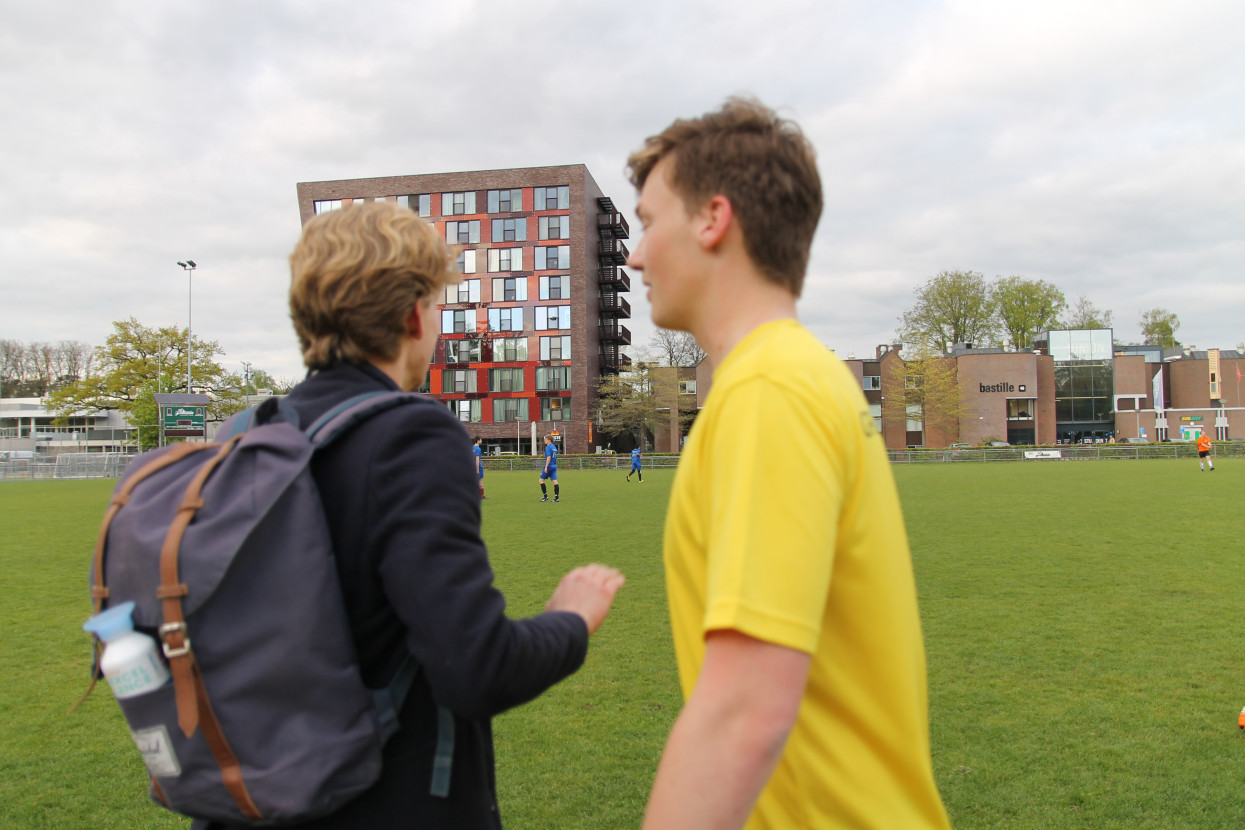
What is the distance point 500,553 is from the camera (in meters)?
13.4

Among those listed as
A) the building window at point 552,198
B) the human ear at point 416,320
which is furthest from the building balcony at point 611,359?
the human ear at point 416,320

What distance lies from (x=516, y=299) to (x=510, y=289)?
38.3 inches

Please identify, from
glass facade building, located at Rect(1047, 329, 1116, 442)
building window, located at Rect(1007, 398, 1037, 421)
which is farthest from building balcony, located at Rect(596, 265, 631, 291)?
glass facade building, located at Rect(1047, 329, 1116, 442)

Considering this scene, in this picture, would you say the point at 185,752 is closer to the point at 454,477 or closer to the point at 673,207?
the point at 454,477

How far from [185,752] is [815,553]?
114cm

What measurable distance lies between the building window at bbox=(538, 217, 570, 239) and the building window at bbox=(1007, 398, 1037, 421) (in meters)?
41.4

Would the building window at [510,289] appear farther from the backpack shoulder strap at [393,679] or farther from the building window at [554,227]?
the backpack shoulder strap at [393,679]

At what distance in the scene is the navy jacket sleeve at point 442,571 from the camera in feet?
4.90

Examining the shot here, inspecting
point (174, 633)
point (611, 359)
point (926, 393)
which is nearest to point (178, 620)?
point (174, 633)

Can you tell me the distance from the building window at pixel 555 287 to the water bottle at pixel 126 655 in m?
68.5

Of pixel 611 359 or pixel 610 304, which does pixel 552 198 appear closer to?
pixel 610 304

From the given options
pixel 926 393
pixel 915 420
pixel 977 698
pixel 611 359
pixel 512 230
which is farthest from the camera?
pixel 611 359

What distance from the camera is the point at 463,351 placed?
70.9m

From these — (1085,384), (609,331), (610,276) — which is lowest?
(1085,384)
